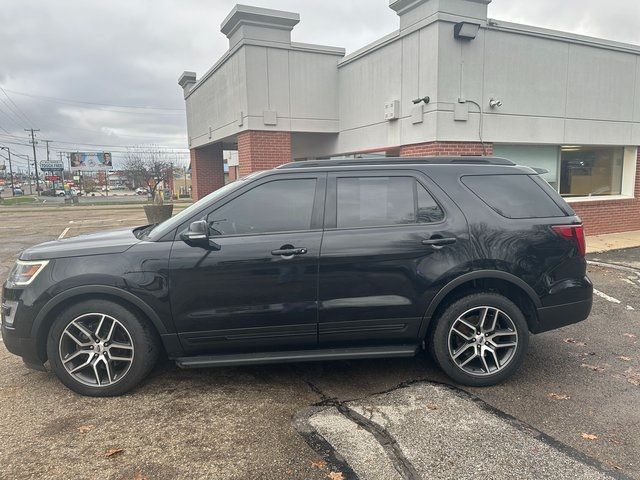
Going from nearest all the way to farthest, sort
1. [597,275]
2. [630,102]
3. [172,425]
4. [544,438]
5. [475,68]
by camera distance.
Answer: [544,438] → [172,425] → [597,275] → [475,68] → [630,102]

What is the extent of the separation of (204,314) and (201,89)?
13.7m

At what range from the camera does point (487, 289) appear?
3.88 m

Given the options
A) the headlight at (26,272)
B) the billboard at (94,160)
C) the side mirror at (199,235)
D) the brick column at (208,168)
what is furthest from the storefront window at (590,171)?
the billboard at (94,160)

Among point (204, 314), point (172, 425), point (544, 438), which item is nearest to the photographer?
point (544, 438)

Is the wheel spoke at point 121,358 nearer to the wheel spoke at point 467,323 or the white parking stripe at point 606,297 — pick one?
the wheel spoke at point 467,323

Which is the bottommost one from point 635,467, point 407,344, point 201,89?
point 635,467

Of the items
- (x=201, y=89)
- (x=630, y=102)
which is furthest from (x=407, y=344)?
(x=201, y=89)

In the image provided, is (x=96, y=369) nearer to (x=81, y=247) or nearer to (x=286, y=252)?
(x=81, y=247)

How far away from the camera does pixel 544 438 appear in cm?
305

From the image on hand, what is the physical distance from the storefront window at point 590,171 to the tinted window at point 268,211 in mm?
8830

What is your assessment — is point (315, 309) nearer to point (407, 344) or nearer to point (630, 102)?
point (407, 344)

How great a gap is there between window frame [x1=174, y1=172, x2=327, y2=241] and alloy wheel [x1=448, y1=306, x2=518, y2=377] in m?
1.39

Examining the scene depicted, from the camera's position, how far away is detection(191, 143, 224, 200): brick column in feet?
56.7

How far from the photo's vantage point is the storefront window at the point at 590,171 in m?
10.7
